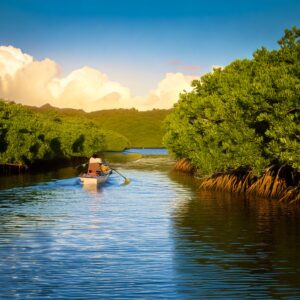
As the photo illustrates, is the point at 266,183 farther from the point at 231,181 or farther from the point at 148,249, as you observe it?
the point at 148,249

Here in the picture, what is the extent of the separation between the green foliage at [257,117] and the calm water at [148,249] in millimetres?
3632

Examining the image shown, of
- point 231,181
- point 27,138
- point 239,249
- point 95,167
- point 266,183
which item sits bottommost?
point 239,249

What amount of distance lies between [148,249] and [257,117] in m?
16.4

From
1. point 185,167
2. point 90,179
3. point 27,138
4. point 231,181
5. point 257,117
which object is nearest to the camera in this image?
point 257,117

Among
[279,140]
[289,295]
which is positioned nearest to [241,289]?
[289,295]

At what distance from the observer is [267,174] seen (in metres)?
39.8

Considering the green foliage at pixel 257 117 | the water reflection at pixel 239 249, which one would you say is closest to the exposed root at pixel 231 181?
the green foliage at pixel 257 117

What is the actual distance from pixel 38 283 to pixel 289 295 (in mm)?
7267

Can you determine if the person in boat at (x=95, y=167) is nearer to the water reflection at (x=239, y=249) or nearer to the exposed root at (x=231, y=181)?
the exposed root at (x=231, y=181)

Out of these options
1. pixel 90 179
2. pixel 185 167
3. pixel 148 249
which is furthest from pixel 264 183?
pixel 185 167

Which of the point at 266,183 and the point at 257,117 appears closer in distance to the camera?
the point at 257,117

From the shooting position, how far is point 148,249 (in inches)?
834

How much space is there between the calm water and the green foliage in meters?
3.63

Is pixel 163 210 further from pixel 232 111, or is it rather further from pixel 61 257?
pixel 61 257
